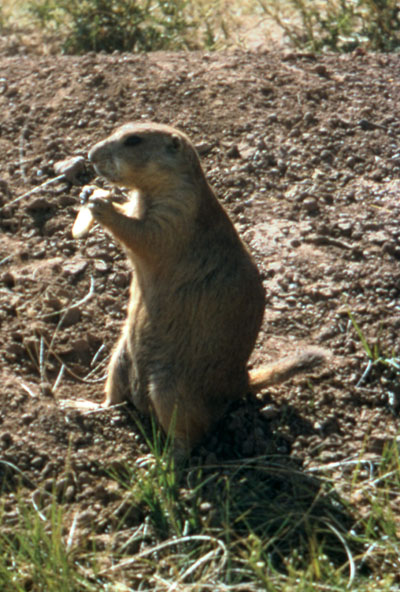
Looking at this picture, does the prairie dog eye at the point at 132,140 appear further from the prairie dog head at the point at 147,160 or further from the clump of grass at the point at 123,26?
the clump of grass at the point at 123,26

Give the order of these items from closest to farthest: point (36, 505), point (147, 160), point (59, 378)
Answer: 1. point (36, 505)
2. point (147, 160)
3. point (59, 378)

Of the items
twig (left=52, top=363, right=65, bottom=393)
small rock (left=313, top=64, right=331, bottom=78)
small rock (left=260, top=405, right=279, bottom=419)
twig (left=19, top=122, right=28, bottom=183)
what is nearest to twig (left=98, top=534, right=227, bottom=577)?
small rock (left=260, top=405, right=279, bottom=419)

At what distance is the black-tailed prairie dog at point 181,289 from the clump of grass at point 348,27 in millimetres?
3581

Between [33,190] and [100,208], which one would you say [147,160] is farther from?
[33,190]

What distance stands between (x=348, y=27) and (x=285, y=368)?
4233mm

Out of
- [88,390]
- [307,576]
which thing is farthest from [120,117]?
[307,576]

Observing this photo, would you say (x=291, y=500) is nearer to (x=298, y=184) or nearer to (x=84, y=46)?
(x=298, y=184)

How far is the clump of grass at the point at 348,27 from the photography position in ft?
24.0

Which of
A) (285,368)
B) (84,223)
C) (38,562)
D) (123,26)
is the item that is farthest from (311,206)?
(123,26)

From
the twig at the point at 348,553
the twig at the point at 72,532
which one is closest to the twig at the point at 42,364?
the twig at the point at 72,532

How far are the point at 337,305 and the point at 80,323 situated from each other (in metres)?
1.25

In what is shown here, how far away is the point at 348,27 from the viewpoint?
755 centimetres

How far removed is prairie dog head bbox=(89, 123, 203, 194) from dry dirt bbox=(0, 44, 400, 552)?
33.2 inches

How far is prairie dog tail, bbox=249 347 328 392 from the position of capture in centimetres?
408
